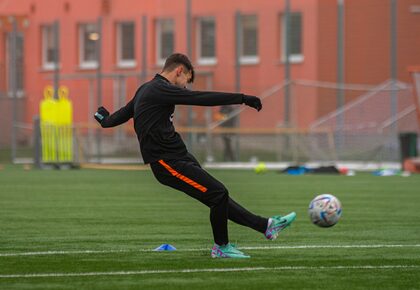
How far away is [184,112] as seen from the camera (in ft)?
141

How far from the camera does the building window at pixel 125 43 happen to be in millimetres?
49344

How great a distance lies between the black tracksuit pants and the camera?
11.5 m

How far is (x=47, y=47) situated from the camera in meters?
52.1

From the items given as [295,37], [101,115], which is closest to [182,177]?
[101,115]

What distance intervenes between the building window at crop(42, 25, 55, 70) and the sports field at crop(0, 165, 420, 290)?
28.1 meters

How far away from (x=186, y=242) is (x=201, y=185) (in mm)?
1776

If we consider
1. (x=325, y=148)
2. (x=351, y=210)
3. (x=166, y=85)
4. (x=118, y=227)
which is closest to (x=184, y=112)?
(x=325, y=148)

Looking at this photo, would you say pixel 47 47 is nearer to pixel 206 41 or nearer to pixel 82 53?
pixel 82 53

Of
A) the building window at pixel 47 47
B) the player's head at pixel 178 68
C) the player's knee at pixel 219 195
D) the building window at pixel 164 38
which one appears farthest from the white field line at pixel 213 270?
the building window at pixel 47 47

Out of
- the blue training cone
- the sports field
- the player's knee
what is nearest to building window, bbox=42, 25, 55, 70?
the sports field

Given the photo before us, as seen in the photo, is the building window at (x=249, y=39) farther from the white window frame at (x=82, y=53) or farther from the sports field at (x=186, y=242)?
the sports field at (x=186, y=242)

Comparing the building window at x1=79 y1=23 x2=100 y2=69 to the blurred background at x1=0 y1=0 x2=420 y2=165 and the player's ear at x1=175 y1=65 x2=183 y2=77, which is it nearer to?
the blurred background at x1=0 y1=0 x2=420 y2=165

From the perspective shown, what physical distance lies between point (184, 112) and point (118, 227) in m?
27.8

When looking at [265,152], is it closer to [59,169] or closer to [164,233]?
[59,169]
